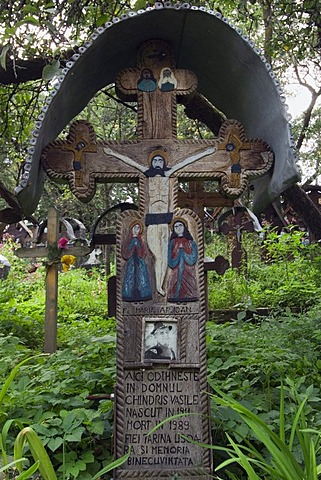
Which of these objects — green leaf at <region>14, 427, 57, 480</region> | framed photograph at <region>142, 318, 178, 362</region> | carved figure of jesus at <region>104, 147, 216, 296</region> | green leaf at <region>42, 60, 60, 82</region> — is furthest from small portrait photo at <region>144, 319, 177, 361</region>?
green leaf at <region>42, 60, 60, 82</region>

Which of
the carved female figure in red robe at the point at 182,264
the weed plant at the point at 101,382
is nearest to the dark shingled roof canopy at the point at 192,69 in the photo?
the carved female figure in red robe at the point at 182,264

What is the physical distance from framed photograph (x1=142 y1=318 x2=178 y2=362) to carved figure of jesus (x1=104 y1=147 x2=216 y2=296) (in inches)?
10.3

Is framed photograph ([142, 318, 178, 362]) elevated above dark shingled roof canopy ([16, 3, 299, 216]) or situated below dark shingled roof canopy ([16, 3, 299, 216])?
below

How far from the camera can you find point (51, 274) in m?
5.85

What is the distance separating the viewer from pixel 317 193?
12.9 meters

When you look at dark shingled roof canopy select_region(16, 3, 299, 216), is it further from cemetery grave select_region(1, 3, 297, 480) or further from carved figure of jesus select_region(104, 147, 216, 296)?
carved figure of jesus select_region(104, 147, 216, 296)

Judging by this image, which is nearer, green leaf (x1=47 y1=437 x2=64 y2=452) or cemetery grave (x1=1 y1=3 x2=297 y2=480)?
green leaf (x1=47 y1=437 x2=64 y2=452)

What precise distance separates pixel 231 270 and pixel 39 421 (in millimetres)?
6942

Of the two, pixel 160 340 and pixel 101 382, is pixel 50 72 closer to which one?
pixel 160 340

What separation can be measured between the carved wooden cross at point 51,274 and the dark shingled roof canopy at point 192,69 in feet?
8.89

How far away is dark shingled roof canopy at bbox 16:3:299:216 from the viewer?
9.21 ft

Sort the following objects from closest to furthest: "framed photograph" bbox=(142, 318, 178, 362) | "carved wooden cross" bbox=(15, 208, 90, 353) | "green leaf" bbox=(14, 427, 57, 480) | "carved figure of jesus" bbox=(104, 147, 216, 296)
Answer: "green leaf" bbox=(14, 427, 57, 480)
"framed photograph" bbox=(142, 318, 178, 362)
"carved figure of jesus" bbox=(104, 147, 216, 296)
"carved wooden cross" bbox=(15, 208, 90, 353)

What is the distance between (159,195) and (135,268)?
0.44 metres

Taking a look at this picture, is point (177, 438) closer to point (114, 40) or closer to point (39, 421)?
point (39, 421)
